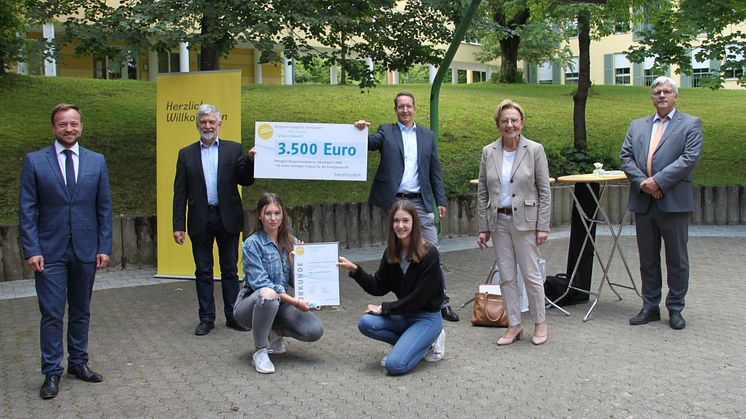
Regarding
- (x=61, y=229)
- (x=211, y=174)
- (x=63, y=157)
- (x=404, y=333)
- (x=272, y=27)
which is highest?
(x=272, y=27)

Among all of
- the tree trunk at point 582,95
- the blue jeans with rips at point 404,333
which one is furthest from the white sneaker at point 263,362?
the tree trunk at point 582,95

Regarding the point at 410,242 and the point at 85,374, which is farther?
the point at 410,242

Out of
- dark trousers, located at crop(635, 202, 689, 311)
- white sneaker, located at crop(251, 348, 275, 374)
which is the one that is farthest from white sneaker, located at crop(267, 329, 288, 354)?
dark trousers, located at crop(635, 202, 689, 311)

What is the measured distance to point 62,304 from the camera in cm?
568

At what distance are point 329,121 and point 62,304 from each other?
497 inches

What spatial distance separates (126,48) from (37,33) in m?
28.3

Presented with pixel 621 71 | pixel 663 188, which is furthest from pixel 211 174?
pixel 621 71

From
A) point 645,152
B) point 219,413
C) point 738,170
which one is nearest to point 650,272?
point 645,152

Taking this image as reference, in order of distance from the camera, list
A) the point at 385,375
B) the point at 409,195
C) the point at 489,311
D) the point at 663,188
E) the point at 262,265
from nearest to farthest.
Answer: the point at 385,375 → the point at 262,265 → the point at 663,188 → the point at 489,311 → the point at 409,195

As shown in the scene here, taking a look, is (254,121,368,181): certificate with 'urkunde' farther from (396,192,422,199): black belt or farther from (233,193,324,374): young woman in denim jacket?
(233,193,324,374): young woman in denim jacket

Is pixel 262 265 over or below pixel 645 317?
over

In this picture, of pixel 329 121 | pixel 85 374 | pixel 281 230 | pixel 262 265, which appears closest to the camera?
pixel 85 374

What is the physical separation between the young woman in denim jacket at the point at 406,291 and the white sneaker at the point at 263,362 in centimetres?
75

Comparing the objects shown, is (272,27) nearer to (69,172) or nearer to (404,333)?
(69,172)
